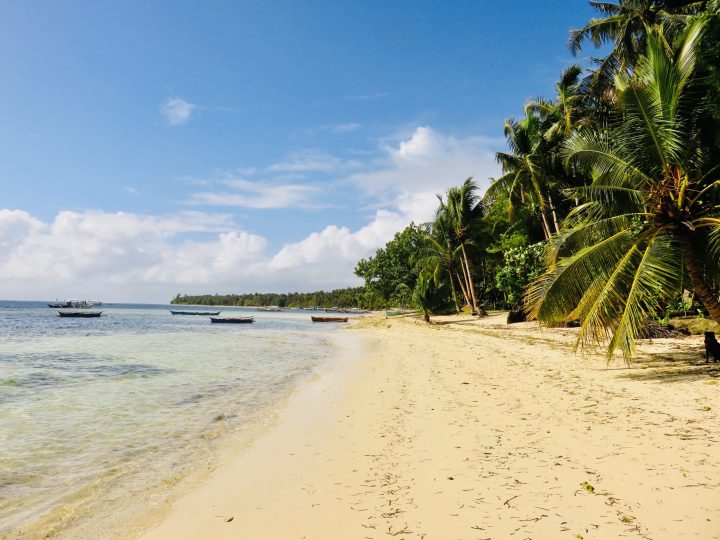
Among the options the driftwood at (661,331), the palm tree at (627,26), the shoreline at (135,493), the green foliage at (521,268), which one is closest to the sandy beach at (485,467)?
the shoreline at (135,493)

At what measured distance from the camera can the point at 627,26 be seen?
21594mm

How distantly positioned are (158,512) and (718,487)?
5.47 meters

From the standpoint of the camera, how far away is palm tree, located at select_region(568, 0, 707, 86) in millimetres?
20505

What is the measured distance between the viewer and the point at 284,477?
4910 mm

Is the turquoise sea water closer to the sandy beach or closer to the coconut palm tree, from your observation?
the sandy beach

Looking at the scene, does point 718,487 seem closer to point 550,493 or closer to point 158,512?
point 550,493

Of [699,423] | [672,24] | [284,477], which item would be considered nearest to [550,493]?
[284,477]

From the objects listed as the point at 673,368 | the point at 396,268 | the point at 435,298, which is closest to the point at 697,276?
the point at 673,368

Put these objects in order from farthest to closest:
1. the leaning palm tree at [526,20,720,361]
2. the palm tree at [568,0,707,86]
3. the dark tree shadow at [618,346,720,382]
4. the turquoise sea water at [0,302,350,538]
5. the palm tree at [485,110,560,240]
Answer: the palm tree at [485,110,560,240] < the palm tree at [568,0,707,86] < the dark tree shadow at [618,346,720,382] < the leaning palm tree at [526,20,720,361] < the turquoise sea water at [0,302,350,538]

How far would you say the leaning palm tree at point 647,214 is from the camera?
328 inches

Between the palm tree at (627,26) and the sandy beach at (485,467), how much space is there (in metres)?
19.5

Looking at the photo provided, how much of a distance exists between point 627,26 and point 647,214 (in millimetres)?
19099

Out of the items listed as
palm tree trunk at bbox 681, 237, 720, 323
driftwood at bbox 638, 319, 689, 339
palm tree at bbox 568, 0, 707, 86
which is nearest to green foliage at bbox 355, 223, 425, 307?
palm tree at bbox 568, 0, 707, 86

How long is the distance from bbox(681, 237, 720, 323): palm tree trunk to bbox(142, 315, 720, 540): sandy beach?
1420mm
